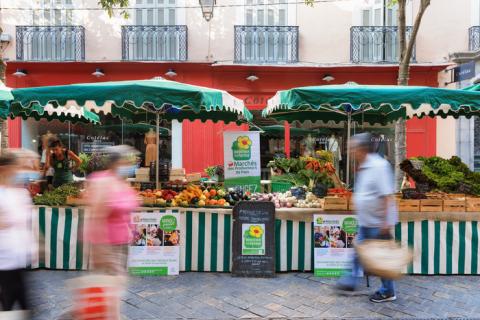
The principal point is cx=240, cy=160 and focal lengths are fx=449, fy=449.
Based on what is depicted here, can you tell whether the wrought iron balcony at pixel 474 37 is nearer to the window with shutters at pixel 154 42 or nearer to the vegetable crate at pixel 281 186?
the window with shutters at pixel 154 42

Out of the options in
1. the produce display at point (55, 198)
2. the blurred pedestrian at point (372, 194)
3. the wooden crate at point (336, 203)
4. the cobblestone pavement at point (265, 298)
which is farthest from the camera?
the produce display at point (55, 198)

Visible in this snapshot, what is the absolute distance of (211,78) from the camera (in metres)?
14.1

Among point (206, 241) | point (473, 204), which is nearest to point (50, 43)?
point (206, 241)

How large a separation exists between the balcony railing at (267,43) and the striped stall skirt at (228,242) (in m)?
9.15

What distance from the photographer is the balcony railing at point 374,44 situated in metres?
14.2

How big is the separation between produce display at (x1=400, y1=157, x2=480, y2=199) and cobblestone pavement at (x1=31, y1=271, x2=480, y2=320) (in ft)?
4.69

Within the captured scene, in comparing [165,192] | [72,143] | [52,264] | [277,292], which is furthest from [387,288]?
[72,143]

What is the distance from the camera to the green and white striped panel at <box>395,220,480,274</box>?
232 inches

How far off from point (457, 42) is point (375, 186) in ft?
39.0

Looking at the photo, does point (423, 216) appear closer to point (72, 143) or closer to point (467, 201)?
point (467, 201)

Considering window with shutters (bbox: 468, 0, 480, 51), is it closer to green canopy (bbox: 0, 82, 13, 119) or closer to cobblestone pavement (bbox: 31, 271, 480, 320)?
cobblestone pavement (bbox: 31, 271, 480, 320)

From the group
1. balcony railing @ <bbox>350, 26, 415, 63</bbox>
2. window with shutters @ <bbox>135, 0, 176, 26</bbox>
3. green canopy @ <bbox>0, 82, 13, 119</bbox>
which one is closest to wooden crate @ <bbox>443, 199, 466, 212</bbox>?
green canopy @ <bbox>0, 82, 13, 119</bbox>

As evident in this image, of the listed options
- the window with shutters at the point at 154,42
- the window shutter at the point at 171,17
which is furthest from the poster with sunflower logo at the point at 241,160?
the window shutter at the point at 171,17

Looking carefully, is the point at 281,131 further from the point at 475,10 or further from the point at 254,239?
the point at 254,239
